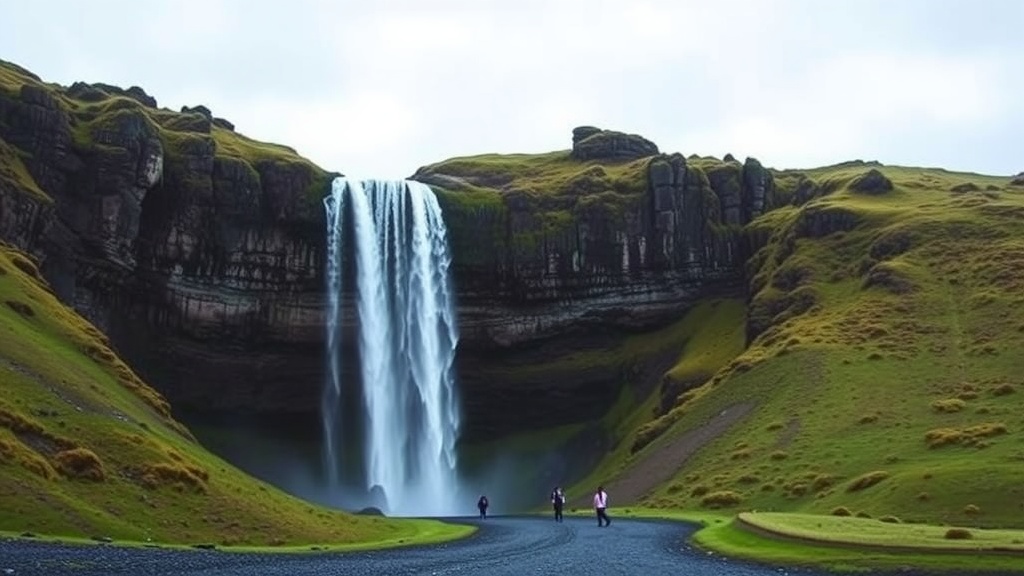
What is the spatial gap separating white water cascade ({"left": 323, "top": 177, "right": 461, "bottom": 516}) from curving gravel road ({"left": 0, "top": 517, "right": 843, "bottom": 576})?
65.5 m

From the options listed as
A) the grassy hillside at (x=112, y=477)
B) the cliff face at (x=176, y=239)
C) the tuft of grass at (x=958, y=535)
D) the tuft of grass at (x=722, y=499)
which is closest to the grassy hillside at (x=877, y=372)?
the tuft of grass at (x=722, y=499)

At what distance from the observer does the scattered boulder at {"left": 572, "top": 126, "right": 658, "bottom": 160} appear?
611ft

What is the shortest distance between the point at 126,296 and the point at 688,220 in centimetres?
7892

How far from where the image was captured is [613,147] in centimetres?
18738

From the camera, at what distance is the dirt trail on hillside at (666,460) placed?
93.7 metres

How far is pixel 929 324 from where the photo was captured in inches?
4055

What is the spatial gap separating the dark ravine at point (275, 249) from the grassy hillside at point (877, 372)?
1371 centimetres

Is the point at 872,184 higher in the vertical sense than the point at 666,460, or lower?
higher

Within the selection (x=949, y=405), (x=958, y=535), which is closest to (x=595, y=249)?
(x=949, y=405)

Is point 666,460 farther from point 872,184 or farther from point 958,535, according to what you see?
point 872,184

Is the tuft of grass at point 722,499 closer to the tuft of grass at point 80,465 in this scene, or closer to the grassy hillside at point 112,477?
the grassy hillside at point 112,477

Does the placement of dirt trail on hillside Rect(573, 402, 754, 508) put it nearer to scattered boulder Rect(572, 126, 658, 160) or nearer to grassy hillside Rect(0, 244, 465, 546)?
grassy hillside Rect(0, 244, 465, 546)

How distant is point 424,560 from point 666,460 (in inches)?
2423

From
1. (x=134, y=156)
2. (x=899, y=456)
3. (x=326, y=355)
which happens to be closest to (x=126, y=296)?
(x=134, y=156)
